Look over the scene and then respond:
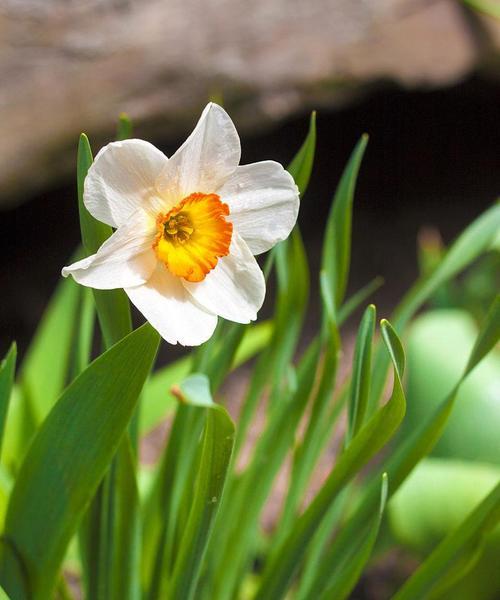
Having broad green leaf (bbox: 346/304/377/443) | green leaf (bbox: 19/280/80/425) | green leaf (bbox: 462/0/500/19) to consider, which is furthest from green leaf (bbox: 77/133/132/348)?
green leaf (bbox: 462/0/500/19)

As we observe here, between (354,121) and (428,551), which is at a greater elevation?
(354,121)

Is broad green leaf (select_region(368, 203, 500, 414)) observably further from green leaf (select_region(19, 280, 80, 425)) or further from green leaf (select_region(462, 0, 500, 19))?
green leaf (select_region(462, 0, 500, 19))

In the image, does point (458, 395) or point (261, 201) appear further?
point (458, 395)

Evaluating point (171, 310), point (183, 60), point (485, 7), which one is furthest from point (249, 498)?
point (485, 7)

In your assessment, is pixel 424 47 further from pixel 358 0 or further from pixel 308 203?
pixel 308 203

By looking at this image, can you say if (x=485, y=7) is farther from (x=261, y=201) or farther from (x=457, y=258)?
(x=261, y=201)

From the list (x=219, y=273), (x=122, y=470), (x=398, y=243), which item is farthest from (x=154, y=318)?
(x=398, y=243)

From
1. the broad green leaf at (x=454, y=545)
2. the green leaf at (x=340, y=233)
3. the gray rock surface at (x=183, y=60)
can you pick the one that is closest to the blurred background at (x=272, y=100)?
the gray rock surface at (x=183, y=60)

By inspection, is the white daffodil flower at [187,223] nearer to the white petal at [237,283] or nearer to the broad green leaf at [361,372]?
the white petal at [237,283]
